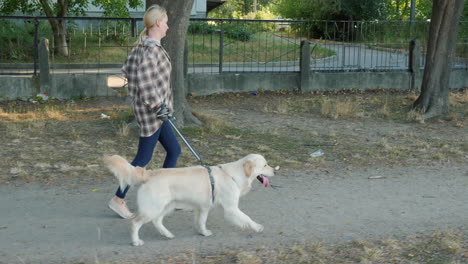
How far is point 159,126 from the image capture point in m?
5.46

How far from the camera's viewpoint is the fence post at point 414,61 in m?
15.5

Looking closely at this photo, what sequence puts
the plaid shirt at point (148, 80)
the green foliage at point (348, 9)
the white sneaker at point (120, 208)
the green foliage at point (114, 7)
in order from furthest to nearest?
the green foliage at point (348, 9)
the green foliage at point (114, 7)
the white sneaker at point (120, 208)
the plaid shirt at point (148, 80)

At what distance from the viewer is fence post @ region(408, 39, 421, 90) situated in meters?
15.5

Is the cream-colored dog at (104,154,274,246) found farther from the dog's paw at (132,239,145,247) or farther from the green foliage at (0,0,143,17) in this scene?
the green foliage at (0,0,143,17)

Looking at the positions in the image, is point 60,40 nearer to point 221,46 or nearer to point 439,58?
point 221,46

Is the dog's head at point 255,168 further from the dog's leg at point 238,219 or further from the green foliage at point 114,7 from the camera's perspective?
the green foliage at point 114,7

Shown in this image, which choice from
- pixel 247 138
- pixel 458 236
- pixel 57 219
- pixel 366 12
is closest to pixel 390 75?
pixel 247 138

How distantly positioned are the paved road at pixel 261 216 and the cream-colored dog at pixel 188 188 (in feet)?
0.67

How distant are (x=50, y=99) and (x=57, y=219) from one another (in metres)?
8.00

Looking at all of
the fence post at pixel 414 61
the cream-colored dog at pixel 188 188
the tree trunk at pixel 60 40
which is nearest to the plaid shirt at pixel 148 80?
the cream-colored dog at pixel 188 188

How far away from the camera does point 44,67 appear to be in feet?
42.2

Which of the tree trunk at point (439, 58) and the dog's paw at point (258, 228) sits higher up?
the tree trunk at point (439, 58)

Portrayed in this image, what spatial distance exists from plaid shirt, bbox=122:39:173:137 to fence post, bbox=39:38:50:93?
8.13m

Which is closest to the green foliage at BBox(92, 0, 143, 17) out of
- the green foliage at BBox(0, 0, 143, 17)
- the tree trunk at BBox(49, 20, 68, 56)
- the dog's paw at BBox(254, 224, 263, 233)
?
the green foliage at BBox(0, 0, 143, 17)
